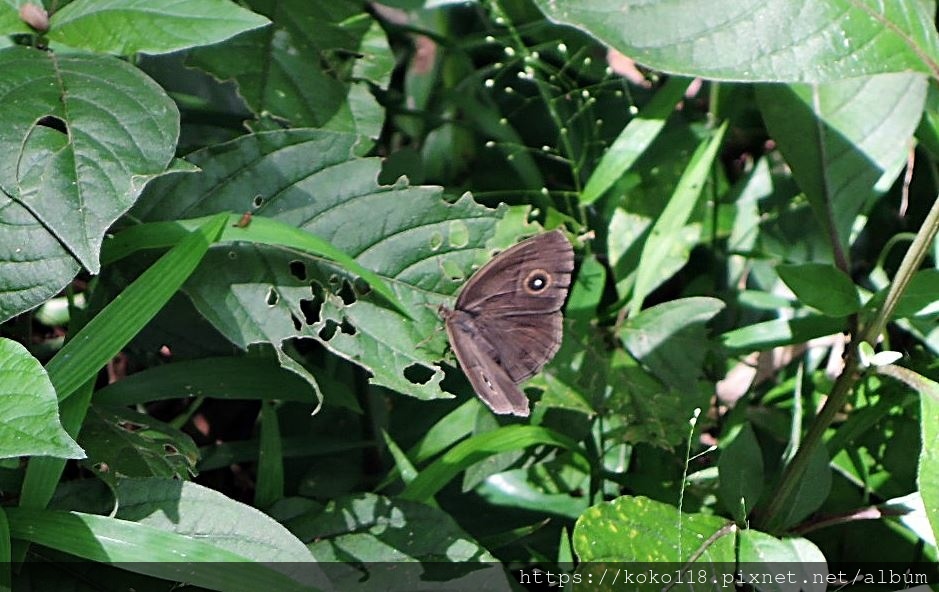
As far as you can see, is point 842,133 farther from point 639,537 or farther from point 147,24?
point 147,24

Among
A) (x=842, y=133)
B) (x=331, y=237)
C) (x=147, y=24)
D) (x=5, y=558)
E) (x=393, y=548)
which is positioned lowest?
(x=393, y=548)

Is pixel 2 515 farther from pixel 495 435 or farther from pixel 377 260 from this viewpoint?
pixel 495 435

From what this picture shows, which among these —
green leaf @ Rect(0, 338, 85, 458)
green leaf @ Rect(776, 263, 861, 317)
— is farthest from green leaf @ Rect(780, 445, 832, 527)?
green leaf @ Rect(0, 338, 85, 458)

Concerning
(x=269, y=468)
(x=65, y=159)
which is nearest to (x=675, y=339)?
(x=269, y=468)

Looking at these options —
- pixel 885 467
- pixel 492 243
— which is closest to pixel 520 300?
pixel 492 243

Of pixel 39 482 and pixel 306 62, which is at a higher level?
pixel 306 62

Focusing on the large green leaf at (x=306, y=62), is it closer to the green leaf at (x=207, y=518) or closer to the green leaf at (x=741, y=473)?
the green leaf at (x=207, y=518)

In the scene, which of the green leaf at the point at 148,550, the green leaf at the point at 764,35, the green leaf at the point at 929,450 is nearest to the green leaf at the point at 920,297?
the green leaf at the point at 929,450
